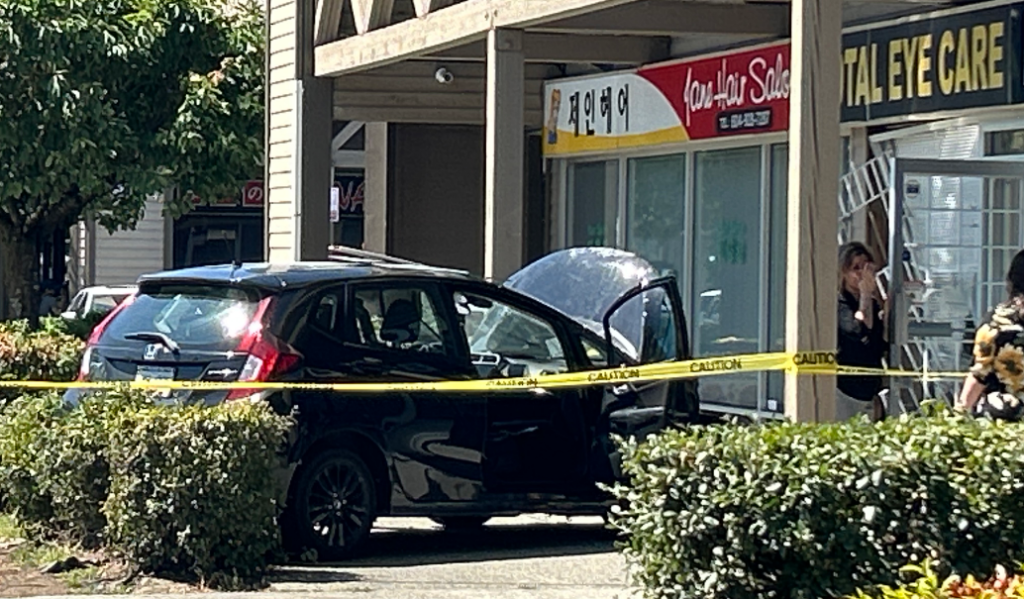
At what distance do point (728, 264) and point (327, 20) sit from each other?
14.0 feet

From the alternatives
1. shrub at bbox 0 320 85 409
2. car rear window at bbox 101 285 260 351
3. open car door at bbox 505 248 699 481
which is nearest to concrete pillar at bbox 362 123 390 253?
shrub at bbox 0 320 85 409

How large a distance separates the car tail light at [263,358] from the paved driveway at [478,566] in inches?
39.0

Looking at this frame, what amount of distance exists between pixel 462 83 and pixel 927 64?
7.09 metres

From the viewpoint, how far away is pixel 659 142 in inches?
720

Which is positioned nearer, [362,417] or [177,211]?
[362,417]

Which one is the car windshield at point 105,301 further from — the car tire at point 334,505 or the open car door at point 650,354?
the car tire at point 334,505

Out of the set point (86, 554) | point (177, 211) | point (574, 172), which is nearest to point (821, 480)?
point (86, 554)

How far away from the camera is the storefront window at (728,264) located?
16891mm

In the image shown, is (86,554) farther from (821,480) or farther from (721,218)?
(721,218)

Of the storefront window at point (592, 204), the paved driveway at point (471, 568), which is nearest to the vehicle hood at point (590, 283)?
the paved driveway at point (471, 568)

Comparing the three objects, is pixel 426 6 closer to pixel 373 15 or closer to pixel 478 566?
pixel 373 15

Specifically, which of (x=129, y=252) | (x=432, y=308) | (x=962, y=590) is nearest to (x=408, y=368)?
(x=432, y=308)

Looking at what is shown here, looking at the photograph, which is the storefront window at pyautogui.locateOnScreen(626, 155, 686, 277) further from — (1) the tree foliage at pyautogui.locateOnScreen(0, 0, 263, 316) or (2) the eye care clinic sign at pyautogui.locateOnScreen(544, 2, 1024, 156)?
(1) the tree foliage at pyautogui.locateOnScreen(0, 0, 263, 316)

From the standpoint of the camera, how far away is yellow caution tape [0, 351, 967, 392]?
981cm
